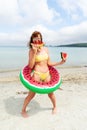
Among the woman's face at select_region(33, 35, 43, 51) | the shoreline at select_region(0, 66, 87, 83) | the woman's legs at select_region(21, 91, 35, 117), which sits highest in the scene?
the woman's face at select_region(33, 35, 43, 51)

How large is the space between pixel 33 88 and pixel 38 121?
0.66 m

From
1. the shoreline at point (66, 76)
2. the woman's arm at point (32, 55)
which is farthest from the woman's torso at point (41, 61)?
the shoreline at point (66, 76)

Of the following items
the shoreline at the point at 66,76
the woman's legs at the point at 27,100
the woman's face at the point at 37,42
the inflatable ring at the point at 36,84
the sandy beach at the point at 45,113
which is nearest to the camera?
the sandy beach at the point at 45,113

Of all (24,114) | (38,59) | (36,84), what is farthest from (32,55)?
(24,114)

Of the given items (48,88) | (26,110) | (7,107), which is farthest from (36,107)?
(48,88)

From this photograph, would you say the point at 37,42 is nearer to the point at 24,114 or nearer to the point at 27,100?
the point at 27,100

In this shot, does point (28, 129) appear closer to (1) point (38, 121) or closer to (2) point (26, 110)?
(1) point (38, 121)

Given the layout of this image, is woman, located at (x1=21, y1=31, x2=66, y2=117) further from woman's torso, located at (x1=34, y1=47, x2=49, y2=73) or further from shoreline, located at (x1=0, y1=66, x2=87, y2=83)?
shoreline, located at (x1=0, y1=66, x2=87, y2=83)

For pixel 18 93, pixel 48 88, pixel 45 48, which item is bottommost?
pixel 18 93

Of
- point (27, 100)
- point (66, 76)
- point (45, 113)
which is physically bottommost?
point (66, 76)

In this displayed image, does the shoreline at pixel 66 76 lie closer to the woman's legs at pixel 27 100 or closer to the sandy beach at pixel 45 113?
the sandy beach at pixel 45 113

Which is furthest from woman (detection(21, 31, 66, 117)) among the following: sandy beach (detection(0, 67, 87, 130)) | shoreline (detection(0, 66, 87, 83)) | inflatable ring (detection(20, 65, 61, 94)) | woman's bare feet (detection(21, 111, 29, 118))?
shoreline (detection(0, 66, 87, 83))

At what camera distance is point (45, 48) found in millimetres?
5125

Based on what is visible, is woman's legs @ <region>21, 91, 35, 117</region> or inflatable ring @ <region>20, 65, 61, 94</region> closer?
inflatable ring @ <region>20, 65, 61, 94</region>
